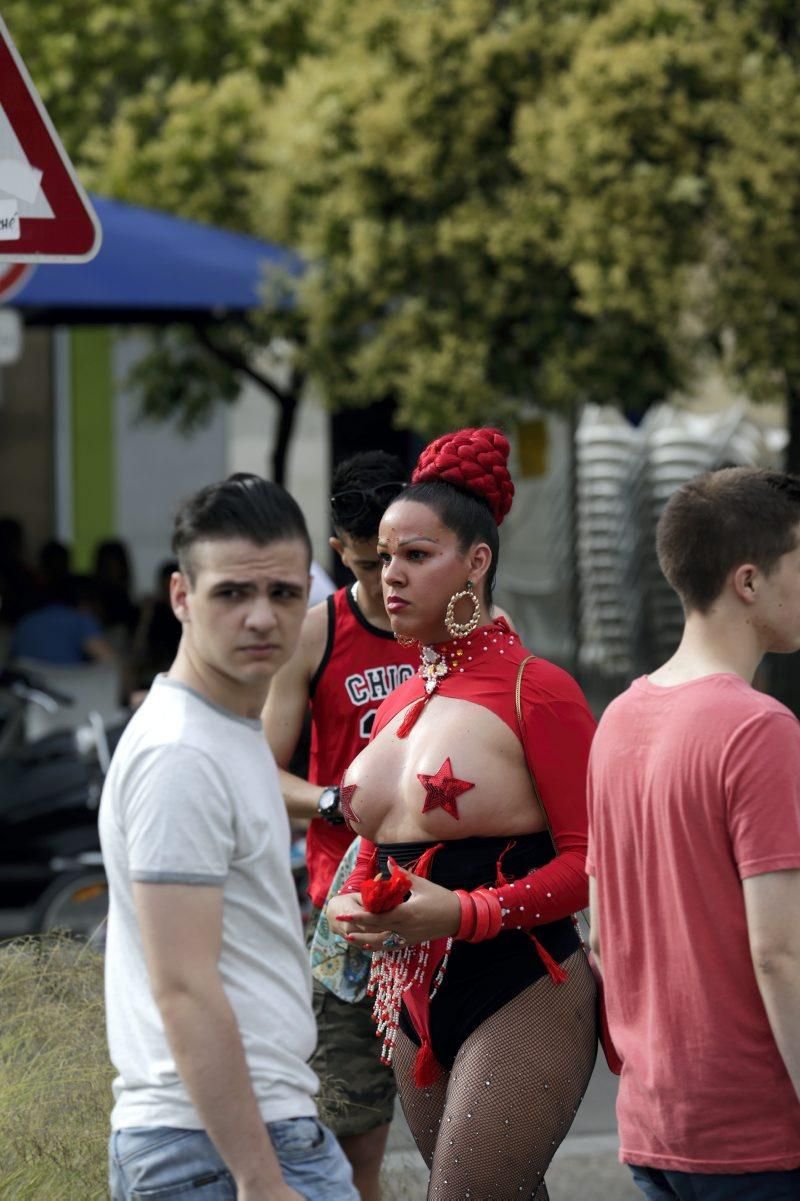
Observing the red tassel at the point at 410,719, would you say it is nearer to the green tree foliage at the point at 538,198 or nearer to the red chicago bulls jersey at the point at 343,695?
the red chicago bulls jersey at the point at 343,695

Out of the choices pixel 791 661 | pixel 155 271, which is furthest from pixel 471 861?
pixel 791 661

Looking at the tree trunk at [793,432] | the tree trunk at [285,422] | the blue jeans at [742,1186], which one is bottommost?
the blue jeans at [742,1186]

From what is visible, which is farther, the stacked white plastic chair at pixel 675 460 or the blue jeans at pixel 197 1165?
the stacked white plastic chair at pixel 675 460

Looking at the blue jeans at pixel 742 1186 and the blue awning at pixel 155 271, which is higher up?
the blue awning at pixel 155 271

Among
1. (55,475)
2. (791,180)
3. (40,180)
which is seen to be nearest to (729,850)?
(40,180)

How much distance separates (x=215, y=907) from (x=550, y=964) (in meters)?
1.12

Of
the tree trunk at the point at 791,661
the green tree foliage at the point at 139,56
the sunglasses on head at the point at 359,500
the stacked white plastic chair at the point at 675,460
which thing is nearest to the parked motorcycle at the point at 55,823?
the sunglasses on head at the point at 359,500

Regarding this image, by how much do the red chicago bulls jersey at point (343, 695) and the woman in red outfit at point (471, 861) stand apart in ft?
1.79

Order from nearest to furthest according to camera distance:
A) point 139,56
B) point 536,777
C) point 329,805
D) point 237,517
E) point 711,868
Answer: point 237,517 < point 711,868 < point 536,777 < point 329,805 < point 139,56

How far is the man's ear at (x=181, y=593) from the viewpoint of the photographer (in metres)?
2.48

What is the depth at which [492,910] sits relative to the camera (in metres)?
3.18

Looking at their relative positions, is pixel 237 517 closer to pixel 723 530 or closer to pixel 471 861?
pixel 723 530

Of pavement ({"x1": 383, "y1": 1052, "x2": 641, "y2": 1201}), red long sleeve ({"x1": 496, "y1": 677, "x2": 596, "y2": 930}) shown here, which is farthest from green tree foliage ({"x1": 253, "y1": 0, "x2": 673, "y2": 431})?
red long sleeve ({"x1": 496, "y1": 677, "x2": 596, "y2": 930})

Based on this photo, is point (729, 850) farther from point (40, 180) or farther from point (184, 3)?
point (184, 3)
